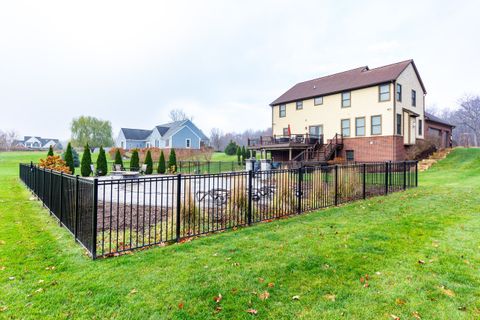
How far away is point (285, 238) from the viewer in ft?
16.3

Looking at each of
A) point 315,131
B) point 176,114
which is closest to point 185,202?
point 315,131

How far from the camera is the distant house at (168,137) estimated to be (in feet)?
141

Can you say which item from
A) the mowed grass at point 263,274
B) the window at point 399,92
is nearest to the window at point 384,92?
the window at point 399,92

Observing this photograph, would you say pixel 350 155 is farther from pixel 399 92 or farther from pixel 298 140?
pixel 399 92

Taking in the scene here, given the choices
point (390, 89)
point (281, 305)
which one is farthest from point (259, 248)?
point (390, 89)

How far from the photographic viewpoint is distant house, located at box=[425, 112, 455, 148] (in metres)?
25.6

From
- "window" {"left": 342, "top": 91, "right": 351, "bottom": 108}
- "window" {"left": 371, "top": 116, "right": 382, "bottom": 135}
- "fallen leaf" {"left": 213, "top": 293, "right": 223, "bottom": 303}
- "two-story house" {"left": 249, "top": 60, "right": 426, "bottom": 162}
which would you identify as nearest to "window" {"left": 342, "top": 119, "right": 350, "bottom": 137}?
"two-story house" {"left": 249, "top": 60, "right": 426, "bottom": 162}

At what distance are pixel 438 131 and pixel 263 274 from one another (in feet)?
107

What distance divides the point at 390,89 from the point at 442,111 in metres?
53.1

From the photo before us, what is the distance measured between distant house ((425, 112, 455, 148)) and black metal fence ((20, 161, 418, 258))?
20471mm

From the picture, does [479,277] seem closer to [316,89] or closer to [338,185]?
[338,185]

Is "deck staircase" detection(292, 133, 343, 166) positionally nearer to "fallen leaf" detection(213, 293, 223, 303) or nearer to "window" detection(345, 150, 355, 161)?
"window" detection(345, 150, 355, 161)

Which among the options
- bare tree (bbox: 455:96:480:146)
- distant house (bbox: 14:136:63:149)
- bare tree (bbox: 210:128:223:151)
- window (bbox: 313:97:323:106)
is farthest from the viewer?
distant house (bbox: 14:136:63:149)

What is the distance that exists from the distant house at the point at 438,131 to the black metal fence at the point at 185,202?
20471 millimetres
